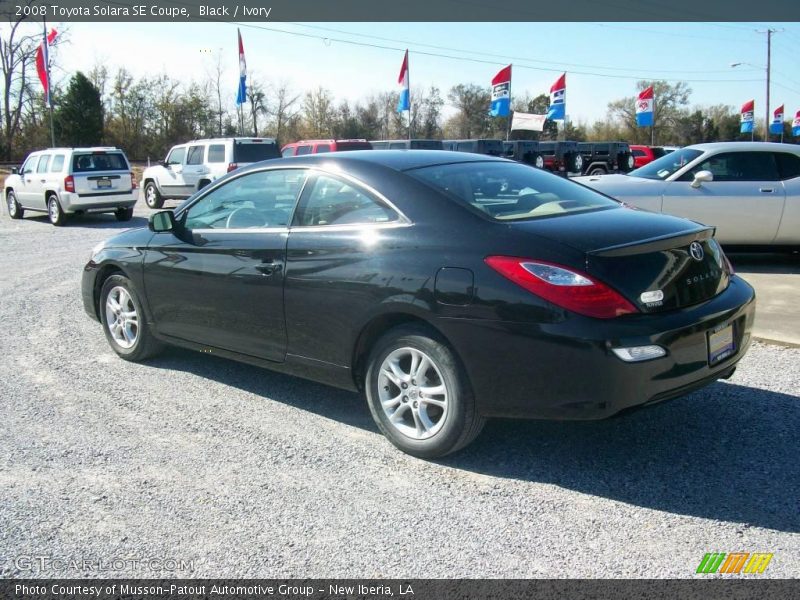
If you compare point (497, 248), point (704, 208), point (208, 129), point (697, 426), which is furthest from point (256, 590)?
point (208, 129)

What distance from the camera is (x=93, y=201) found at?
684 inches

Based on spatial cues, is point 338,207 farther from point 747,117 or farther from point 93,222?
point 747,117

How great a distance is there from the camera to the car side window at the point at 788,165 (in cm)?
912

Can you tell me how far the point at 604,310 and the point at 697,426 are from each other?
4.65 ft

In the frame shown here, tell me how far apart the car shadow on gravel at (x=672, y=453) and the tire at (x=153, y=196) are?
61.4 ft

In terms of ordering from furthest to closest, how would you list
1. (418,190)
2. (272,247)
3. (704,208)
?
(704,208) < (272,247) < (418,190)

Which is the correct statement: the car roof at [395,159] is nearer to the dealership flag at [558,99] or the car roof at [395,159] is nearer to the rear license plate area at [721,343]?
the rear license plate area at [721,343]

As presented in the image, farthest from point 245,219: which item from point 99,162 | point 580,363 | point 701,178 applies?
point 99,162

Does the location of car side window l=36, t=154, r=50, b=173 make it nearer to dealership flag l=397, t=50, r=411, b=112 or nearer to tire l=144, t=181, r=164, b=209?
tire l=144, t=181, r=164, b=209

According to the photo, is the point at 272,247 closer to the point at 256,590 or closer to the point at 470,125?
the point at 256,590

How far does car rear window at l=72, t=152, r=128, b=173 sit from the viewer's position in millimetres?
17469

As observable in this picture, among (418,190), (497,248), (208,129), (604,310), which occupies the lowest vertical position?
(604,310)

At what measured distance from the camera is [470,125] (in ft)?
274

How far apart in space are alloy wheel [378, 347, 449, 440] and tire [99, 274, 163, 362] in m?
A: 2.42
